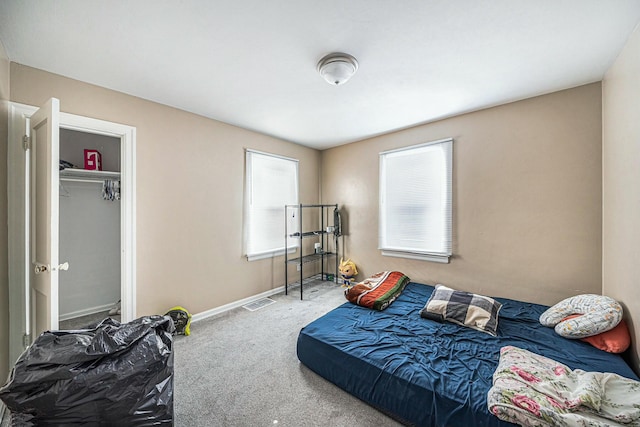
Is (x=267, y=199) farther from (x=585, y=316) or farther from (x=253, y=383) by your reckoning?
(x=585, y=316)

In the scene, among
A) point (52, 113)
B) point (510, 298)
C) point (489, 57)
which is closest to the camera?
point (52, 113)

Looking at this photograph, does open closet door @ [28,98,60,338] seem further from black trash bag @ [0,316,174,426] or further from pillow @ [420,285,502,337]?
pillow @ [420,285,502,337]

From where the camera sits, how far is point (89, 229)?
3195mm

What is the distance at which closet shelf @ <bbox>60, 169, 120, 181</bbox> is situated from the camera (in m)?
2.77

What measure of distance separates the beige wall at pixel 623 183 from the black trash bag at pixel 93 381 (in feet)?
10.00

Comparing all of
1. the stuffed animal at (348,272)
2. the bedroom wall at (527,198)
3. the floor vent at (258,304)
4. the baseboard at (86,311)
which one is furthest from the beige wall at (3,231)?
the bedroom wall at (527,198)

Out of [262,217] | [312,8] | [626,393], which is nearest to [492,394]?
[626,393]

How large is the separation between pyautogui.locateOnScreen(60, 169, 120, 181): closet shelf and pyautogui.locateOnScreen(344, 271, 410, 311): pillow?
10.7ft

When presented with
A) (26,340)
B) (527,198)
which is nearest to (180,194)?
(26,340)

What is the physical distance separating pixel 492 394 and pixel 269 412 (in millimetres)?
→ 1359

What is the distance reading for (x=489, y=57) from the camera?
191 centimetres

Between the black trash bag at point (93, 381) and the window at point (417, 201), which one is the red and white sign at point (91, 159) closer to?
the black trash bag at point (93, 381)

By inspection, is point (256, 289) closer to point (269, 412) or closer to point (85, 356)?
point (269, 412)

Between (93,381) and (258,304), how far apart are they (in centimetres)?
239
